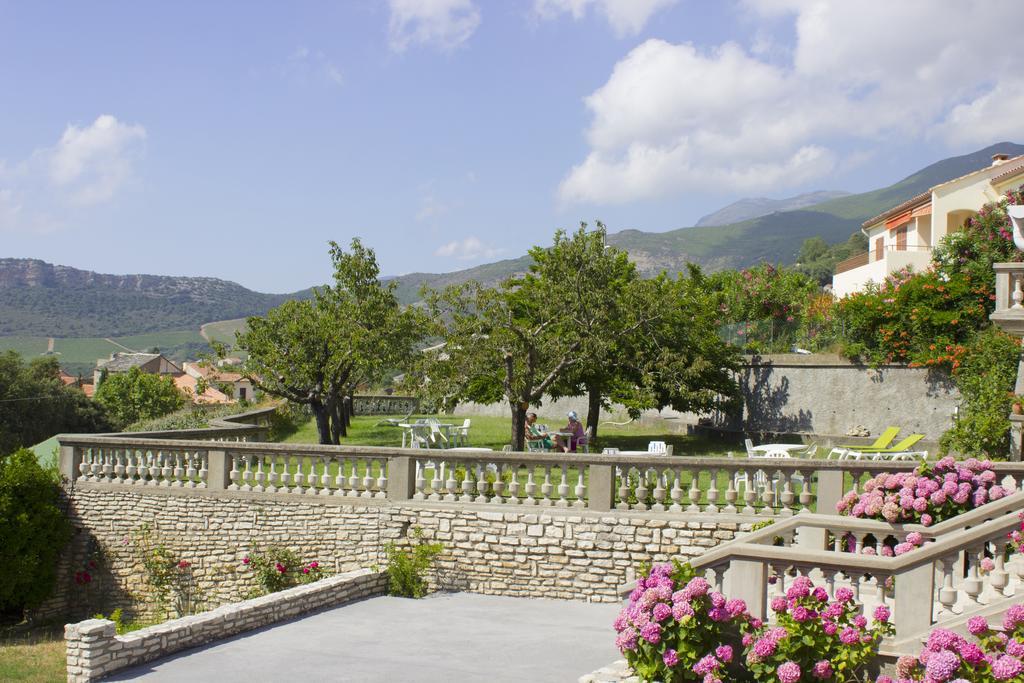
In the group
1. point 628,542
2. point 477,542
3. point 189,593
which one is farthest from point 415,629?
point 189,593

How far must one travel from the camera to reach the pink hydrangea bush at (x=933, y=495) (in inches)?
340

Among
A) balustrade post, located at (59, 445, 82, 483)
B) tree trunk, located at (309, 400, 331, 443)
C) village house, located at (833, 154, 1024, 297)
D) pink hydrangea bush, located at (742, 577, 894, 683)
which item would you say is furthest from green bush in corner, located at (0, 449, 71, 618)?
village house, located at (833, 154, 1024, 297)

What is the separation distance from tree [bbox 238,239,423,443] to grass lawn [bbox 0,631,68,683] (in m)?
8.78

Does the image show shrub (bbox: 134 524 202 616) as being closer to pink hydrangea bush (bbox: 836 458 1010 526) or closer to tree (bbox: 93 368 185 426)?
pink hydrangea bush (bbox: 836 458 1010 526)

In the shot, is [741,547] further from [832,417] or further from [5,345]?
[5,345]

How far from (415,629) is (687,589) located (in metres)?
4.32

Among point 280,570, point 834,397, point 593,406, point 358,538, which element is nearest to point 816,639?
point 358,538

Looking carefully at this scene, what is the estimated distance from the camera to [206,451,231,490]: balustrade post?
47.6ft

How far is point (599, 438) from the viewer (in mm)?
27078

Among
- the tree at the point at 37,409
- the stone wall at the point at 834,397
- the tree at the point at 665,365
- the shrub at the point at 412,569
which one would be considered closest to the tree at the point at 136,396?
the tree at the point at 37,409

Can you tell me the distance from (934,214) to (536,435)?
19287 mm

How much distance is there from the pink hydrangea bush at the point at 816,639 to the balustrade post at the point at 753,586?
60 cm

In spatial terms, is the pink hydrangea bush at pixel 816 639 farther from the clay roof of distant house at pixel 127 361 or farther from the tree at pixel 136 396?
the clay roof of distant house at pixel 127 361

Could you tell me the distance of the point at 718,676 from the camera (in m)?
6.97
